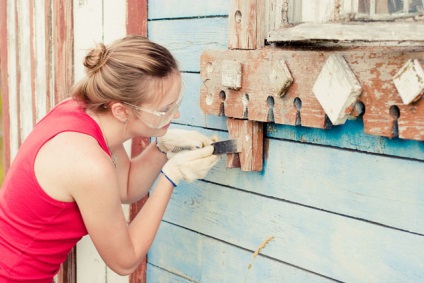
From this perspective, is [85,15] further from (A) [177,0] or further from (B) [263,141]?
(B) [263,141]

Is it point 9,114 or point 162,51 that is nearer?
point 162,51

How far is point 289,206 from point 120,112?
657 mm

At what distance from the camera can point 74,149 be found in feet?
7.27

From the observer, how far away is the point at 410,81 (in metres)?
1.68

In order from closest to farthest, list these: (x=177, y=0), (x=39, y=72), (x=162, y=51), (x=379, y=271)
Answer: (x=379, y=271), (x=162, y=51), (x=177, y=0), (x=39, y=72)

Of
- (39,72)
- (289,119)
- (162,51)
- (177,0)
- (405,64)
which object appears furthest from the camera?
(39,72)

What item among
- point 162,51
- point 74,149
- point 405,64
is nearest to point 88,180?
point 74,149

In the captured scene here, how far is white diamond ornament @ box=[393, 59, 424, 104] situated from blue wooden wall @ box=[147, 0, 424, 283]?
159mm

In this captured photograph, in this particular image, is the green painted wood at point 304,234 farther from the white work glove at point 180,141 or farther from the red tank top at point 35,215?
the red tank top at point 35,215

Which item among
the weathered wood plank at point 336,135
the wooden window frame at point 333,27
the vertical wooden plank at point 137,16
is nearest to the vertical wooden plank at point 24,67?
the vertical wooden plank at point 137,16

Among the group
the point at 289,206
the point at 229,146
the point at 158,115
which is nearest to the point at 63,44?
the point at 158,115

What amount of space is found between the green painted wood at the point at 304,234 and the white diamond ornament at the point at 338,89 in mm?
342

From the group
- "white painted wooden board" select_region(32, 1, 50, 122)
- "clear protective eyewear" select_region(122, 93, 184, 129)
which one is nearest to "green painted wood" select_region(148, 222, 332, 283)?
"clear protective eyewear" select_region(122, 93, 184, 129)

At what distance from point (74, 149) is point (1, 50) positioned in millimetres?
1972
